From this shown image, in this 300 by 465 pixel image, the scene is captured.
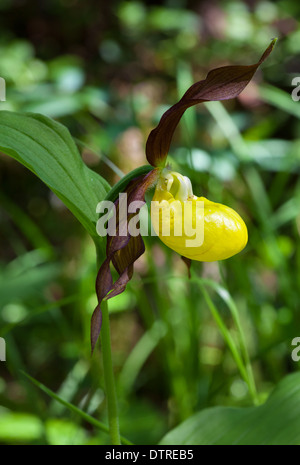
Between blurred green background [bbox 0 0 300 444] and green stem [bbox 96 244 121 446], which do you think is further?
blurred green background [bbox 0 0 300 444]

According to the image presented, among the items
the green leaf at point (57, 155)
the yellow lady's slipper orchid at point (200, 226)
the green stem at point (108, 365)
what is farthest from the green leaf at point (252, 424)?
the green leaf at point (57, 155)

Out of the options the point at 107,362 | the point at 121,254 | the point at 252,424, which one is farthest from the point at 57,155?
the point at 252,424

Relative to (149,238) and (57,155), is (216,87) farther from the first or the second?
(149,238)

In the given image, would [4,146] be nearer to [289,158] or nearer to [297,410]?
[297,410]

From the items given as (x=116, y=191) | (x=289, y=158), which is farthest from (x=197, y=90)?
(x=289, y=158)

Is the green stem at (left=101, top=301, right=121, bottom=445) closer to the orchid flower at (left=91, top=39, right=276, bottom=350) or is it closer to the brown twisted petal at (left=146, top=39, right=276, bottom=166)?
the orchid flower at (left=91, top=39, right=276, bottom=350)

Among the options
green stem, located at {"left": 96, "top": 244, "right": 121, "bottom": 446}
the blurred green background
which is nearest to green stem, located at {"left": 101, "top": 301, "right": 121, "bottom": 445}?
green stem, located at {"left": 96, "top": 244, "right": 121, "bottom": 446}
